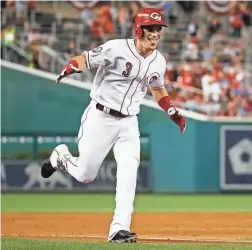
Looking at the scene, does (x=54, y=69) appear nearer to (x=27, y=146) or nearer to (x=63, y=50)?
(x=63, y=50)

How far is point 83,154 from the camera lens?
8125mm

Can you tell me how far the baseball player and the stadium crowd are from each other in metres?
10.6

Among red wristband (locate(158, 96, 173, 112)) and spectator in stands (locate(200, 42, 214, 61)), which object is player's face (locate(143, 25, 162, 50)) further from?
spectator in stands (locate(200, 42, 214, 61))

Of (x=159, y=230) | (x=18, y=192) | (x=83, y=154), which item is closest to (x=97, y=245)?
(x=83, y=154)

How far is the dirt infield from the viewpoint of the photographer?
866 centimetres

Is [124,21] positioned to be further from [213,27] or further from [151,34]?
[151,34]

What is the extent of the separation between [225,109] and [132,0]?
4.08 m

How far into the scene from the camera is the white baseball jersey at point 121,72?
25.9 feet

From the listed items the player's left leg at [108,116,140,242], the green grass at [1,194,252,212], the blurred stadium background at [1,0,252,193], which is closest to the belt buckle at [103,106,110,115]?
the player's left leg at [108,116,140,242]

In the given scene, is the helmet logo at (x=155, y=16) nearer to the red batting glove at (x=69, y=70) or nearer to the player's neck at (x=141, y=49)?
the player's neck at (x=141, y=49)

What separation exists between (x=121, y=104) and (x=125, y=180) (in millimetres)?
688

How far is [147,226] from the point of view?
10.3 meters

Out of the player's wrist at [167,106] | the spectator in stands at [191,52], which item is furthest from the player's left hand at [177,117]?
the spectator in stands at [191,52]

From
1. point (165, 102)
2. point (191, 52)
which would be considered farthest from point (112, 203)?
point (165, 102)
